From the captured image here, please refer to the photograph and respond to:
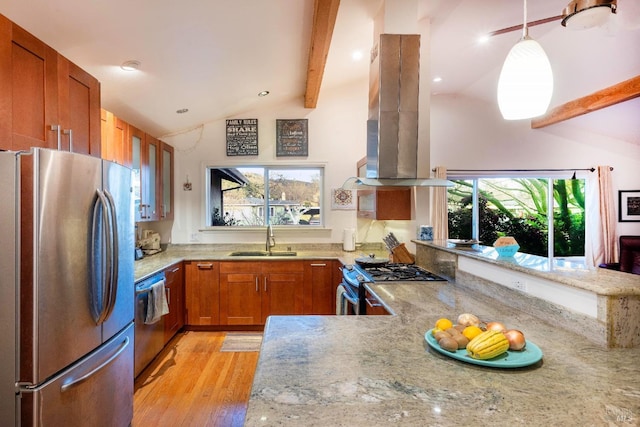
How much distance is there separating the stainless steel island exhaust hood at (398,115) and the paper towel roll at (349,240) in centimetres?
157

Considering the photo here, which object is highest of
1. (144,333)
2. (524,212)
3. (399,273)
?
(524,212)

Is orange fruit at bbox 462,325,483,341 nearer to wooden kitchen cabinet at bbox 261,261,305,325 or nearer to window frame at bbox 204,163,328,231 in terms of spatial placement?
wooden kitchen cabinet at bbox 261,261,305,325

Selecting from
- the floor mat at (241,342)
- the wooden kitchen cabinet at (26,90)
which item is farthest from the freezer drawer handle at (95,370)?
the floor mat at (241,342)

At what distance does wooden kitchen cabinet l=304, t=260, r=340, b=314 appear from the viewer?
11.7 feet

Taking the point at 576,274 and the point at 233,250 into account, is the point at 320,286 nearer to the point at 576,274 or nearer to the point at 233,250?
the point at 233,250

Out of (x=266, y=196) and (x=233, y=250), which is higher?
(x=266, y=196)

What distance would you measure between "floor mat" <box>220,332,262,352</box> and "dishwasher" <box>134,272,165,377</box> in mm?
645

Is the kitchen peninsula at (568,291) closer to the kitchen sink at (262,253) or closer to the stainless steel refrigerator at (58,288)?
the stainless steel refrigerator at (58,288)

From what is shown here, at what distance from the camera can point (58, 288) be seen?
55.4 inches

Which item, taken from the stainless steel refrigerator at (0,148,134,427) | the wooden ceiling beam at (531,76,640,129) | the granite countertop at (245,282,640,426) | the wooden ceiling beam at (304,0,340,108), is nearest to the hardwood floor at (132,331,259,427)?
the stainless steel refrigerator at (0,148,134,427)

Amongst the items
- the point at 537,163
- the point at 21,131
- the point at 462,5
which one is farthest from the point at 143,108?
the point at 537,163

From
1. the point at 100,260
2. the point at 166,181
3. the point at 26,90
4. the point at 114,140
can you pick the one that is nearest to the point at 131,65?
the point at 114,140

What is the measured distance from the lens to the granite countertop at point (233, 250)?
3.40 m

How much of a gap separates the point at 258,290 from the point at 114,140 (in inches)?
78.6
